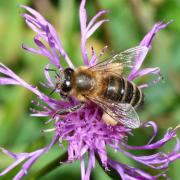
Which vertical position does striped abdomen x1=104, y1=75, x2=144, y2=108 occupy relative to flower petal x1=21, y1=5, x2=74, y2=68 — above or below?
below

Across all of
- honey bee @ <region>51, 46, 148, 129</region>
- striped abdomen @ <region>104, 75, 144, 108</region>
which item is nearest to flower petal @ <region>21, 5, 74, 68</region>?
honey bee @ <region>51, 46, 148, 129</region>

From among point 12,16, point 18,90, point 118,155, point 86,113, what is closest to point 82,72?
point 86,113

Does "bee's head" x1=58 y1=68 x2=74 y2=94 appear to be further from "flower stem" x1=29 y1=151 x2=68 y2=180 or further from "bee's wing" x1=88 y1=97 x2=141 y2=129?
"flower stem" x1=29 y1=151 x2=68 y2=180

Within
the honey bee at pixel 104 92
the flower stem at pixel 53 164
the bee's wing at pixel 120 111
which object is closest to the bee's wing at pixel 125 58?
the honey bee at pixel 104 92

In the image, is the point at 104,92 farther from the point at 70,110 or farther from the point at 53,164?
the point at 53,164

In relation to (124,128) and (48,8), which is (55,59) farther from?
(48,8)

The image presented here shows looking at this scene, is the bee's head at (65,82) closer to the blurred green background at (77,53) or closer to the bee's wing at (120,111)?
the bee's wing at (120,111)

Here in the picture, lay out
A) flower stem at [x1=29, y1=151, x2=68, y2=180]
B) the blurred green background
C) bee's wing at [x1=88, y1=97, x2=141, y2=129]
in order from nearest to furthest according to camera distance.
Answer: bee's wing at [x1=88, y1=97, x2=141, y2=129] < flower stem at [x1=29, y1=151, x2=68, y2=180] < the blurred green background

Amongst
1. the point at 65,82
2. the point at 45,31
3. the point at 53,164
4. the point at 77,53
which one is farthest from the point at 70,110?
the point at 77,53
